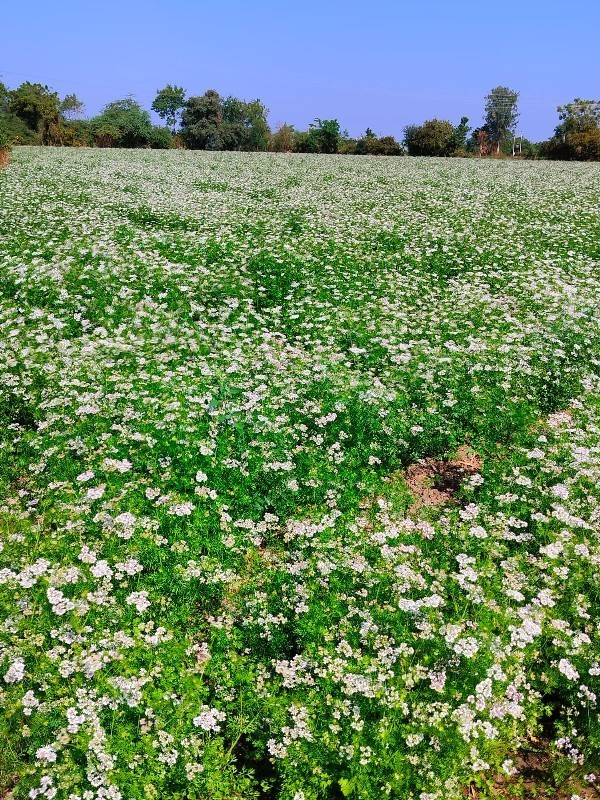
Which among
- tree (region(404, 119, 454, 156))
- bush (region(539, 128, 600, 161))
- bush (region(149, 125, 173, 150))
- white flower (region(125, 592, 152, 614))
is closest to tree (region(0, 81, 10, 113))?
bush (region(149, 125, 173, 150))

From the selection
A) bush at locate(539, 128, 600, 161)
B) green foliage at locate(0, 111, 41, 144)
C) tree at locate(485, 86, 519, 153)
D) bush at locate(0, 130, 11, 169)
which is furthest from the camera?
tree at locate(485, 86, 519, 153)

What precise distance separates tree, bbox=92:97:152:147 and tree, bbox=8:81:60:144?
6.03 meters

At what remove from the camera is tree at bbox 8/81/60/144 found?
217 feet

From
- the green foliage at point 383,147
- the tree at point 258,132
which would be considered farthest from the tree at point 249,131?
the green foliage at point 383,147

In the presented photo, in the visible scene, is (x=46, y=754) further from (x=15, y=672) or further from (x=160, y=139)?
(x=160, y=139)

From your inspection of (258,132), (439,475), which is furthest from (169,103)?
(439,475)

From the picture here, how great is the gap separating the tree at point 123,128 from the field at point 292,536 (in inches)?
2746

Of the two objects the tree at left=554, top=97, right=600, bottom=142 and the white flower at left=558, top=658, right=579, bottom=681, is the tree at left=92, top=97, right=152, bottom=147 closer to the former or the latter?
the tree at left=554, top=97, right=600, bottom=142

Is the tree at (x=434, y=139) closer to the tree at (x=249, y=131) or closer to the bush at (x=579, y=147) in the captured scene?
the bush at (x=579, y=147)

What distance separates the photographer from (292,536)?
215 inches

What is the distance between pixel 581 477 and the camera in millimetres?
6109

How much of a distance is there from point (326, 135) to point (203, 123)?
1810 centimetres

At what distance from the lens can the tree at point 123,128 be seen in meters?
71.3

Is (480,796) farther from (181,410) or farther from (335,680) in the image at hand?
(181,410)
